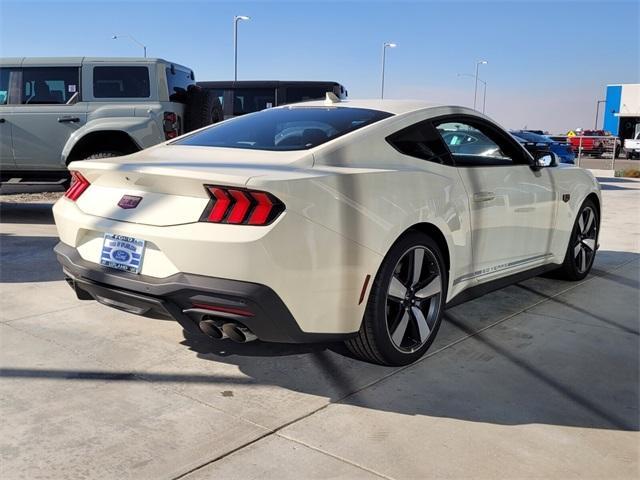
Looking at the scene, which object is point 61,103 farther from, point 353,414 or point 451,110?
point 353,414

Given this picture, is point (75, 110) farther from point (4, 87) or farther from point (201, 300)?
point (201, 300)

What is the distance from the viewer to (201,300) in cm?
284

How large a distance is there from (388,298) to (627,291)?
3.14 meters

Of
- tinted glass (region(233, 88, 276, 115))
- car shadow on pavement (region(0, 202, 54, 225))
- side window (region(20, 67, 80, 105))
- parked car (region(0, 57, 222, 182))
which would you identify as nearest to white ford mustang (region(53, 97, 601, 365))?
parked car (region(0, 57, 222, 182))

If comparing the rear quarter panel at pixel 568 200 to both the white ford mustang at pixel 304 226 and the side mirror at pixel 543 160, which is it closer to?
the side mirror at pixel 543 160

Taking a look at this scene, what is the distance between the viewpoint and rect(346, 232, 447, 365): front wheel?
3301 millimetres

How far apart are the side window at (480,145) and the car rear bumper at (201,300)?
6.13 feet

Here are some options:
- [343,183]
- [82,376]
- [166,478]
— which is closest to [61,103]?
[82,376]

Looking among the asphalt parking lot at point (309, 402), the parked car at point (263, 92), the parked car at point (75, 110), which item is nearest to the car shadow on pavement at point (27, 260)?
the asphalt parking lot at point (309, 402)

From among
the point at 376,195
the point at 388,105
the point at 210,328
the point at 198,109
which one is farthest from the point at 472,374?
the point at 198,109

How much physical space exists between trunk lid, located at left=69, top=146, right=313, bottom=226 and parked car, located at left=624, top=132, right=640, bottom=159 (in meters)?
33.4

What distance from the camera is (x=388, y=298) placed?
343 cm

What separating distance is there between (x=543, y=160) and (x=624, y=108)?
151 ft

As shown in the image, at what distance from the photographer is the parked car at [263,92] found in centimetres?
1462
